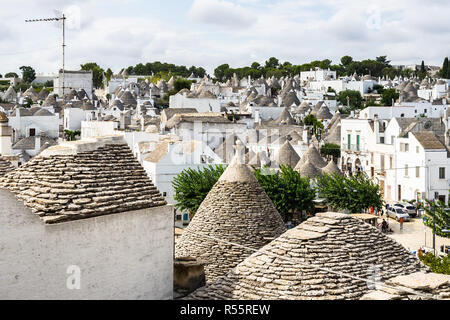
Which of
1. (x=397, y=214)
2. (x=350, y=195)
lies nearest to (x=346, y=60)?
(x=397, y=214)

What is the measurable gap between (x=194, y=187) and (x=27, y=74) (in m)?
137

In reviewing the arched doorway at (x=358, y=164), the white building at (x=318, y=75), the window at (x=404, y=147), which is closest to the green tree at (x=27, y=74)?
the white building at (x=318, y=75)

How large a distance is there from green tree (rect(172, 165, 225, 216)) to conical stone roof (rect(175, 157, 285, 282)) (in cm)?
1483

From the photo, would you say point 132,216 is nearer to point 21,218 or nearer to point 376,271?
point 21,218

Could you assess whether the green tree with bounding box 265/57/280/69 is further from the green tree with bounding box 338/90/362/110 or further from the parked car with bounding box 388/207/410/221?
the parked car with bounding box 388/207/410/221

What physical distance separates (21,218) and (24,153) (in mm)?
45611

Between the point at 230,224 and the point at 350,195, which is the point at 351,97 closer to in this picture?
the point at 350,195

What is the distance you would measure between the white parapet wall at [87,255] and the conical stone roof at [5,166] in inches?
245

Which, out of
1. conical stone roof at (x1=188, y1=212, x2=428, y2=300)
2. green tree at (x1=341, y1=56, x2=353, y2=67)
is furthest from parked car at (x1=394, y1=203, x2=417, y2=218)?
green tree at (x1=341, y1=56, x2=353, y2=67)

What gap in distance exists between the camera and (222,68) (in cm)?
18412

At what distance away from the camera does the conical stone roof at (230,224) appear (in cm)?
1440

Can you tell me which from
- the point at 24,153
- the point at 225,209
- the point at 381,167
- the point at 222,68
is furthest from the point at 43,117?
the point at 222,68

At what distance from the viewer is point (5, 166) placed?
48.2 ft
